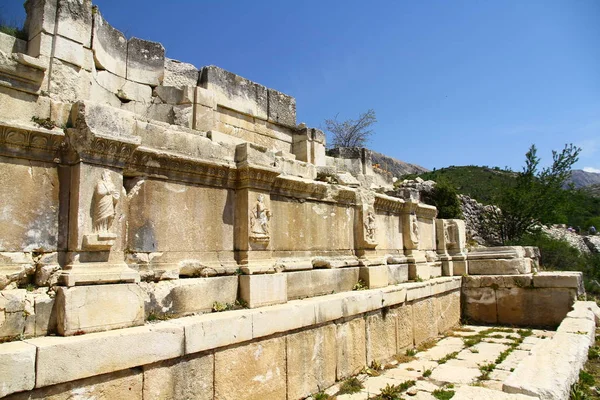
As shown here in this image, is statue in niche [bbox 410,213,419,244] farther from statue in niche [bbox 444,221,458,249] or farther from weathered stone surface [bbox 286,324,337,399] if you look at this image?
weathered stone surface [bbox 286,324,337,399]

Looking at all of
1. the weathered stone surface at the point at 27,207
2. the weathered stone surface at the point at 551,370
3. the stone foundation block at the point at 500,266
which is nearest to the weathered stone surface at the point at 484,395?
the weathered stone surface at the point at 551,370

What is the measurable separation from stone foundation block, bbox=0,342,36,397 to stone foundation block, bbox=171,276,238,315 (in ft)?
5.04

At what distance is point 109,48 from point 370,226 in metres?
4.93

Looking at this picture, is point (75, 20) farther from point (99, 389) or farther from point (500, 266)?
point (500, 266)

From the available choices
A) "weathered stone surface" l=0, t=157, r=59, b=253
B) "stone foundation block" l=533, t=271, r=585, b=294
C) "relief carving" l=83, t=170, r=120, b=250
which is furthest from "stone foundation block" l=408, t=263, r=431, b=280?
"weathered stone surface" l=0, t=157, r=59, b=253

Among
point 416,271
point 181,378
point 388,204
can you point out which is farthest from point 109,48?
point 416,271

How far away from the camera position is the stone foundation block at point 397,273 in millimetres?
8180

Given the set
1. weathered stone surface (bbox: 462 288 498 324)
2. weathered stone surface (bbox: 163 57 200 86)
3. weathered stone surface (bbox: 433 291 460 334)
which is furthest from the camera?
weathered stone surface (bbox: 462 288 498 324)

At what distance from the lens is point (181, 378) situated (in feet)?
13.0

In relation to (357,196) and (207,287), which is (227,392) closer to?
(207,287)

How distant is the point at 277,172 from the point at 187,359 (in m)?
2.46

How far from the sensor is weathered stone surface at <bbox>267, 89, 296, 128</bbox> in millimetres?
9070

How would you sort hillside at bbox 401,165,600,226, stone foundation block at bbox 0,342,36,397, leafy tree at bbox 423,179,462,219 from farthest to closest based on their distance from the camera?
hillside at bbox 401,165,600,226 < leafy tree at bbox 423,179,462,219 < stone foundation block at bbox 0,342,36,397

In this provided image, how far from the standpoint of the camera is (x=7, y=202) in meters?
3.59
